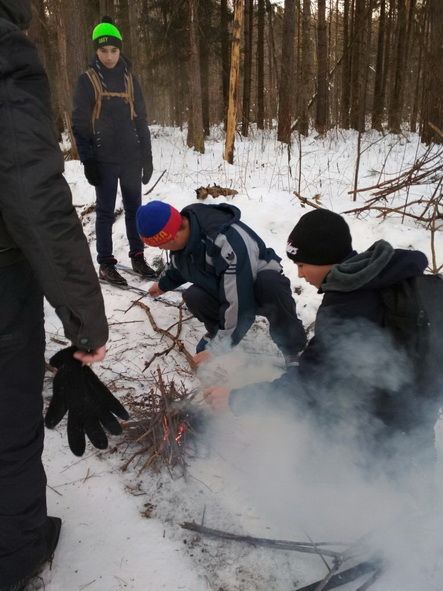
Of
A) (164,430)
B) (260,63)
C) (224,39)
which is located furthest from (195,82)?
(164,430)

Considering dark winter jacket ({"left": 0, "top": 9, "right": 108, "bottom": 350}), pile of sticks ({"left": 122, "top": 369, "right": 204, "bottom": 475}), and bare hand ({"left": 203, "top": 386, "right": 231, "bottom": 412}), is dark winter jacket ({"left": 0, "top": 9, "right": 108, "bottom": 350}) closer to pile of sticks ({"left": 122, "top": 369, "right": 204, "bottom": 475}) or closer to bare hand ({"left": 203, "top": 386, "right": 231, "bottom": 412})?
bare hand ({"left": 203, "top": 386, "right": 231, "bottom": 412})

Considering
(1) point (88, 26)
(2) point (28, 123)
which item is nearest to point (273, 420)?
(2) point (28, 123)

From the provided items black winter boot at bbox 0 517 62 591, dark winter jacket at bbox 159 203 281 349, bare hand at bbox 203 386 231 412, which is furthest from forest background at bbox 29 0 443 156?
black winter boot at bbox 0 517 62 591

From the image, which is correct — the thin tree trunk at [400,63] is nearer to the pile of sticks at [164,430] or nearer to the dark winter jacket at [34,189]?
the pile of sticks at [164,430]

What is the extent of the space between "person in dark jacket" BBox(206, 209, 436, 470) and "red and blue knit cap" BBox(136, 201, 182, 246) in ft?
2.71

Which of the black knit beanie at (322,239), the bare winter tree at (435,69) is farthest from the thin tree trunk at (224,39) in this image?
the black knit beanie at (322,239)

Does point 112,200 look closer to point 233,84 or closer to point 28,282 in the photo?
point 28,282

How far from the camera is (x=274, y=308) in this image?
2.72m

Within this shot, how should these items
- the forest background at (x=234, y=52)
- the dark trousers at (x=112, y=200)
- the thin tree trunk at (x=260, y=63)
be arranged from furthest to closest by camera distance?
1. the thin tree trunk at (x=260, y=63)
2. the forest background at (x=234, y=52)
3. the dark trousers at (x=112, y=200)

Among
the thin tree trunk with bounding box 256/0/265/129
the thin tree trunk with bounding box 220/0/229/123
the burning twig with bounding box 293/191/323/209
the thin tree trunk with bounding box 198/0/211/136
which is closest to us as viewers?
the burning twig with bounding box 293/191/323/209

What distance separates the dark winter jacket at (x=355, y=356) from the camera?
64.2 inches

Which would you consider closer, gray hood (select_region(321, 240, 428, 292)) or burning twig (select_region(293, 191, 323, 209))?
gray hood (select_region(321, 240, 428, 292))

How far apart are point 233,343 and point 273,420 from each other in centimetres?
63

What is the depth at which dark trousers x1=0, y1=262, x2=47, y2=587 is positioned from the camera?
1375 mm
